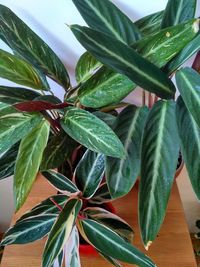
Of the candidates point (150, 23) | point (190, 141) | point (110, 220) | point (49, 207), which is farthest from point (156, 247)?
point (150, 23)

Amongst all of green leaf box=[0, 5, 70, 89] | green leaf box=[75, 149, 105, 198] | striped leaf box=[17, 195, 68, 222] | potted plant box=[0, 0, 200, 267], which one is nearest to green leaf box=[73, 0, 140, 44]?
potted plant box=[0, 0, 200, 267]

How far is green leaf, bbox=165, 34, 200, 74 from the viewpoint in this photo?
23.2 inches

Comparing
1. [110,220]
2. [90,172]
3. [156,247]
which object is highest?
[90,172]

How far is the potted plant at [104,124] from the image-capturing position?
57 centimetres

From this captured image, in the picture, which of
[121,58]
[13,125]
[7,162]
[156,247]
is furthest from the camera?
[156,247]

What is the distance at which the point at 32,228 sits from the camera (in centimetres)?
78

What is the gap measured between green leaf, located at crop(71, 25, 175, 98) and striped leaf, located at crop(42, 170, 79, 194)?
0.27m

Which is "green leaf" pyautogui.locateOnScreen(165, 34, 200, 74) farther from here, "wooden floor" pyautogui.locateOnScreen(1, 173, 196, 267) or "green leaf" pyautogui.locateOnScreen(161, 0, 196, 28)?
"wooden floor" pyautogui.locateOnScreen(1, 173, 196, 267)

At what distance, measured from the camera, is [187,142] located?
586 mm

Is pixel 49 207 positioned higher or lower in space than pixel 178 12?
lower

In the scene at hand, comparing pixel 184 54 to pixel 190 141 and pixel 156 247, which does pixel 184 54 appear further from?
pixel 156 247

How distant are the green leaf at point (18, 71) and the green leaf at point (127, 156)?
0.18m

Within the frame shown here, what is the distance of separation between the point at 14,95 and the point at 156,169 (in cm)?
28

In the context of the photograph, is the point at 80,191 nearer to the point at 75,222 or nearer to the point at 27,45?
the point at 75,222
